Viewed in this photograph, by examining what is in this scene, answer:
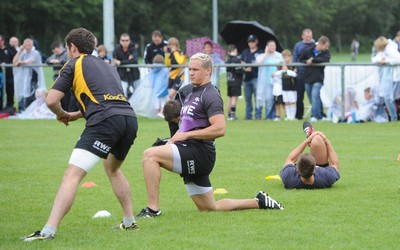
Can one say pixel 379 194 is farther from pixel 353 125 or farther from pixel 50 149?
pixel 353 125

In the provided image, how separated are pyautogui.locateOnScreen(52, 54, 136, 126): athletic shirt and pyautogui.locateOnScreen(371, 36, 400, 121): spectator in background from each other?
12819 mm

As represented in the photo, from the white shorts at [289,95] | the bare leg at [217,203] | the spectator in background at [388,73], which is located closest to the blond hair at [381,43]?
the spectator in background at [388,73]

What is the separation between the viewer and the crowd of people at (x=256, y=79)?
20203 millimetres

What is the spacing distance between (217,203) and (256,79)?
12.7 m

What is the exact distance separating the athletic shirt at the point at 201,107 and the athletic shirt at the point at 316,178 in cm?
227

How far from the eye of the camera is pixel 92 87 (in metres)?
7.77

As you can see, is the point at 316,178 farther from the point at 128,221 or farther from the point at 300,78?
the point at 300,78

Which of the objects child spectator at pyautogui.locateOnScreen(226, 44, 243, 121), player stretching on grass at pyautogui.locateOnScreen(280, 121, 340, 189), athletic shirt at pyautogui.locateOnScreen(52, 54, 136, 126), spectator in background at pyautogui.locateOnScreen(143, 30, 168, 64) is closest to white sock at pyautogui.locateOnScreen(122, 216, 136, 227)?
athletic shirt at pyautogui.locateOnScreen(52, 54, 136, 126)

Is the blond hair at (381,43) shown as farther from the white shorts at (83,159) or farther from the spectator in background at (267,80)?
the white shorts at (83,159)

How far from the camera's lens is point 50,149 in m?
15.9

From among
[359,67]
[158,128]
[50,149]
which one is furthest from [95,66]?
[359,67]

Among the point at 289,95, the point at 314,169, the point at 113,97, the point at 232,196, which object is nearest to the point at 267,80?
the point at 289,95

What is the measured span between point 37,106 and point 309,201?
1447 centimetres

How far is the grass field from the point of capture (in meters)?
7.64
